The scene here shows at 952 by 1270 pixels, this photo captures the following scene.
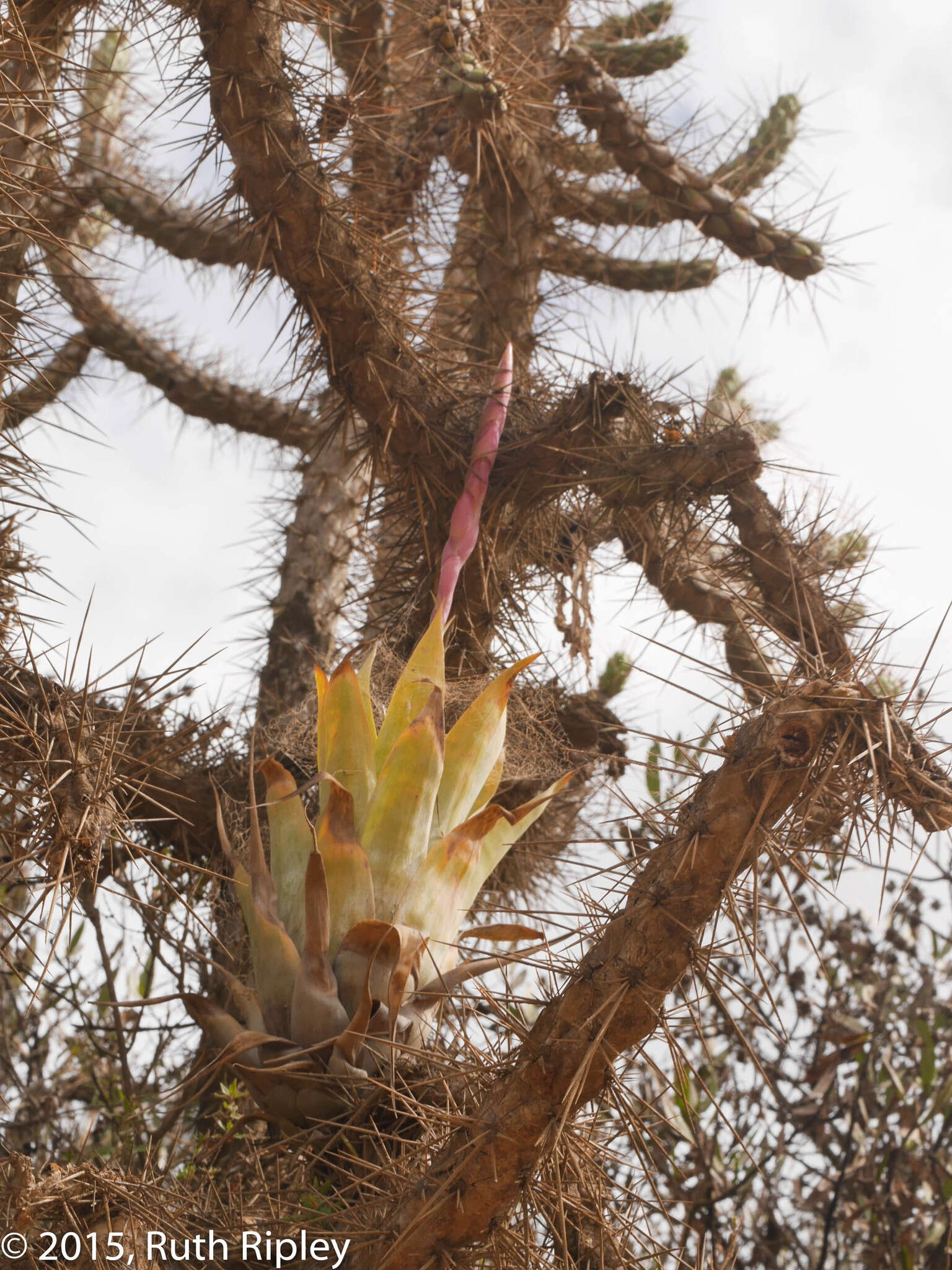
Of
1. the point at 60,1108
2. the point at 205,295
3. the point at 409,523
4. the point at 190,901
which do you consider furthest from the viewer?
the point at 205,295

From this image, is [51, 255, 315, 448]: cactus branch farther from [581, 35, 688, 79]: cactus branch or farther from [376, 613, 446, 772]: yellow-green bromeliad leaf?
[376, 613, 446, 772]: yellow-green bromeliad leaf

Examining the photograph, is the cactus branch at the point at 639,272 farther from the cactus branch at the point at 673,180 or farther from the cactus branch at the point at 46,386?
the cactus branch at the point at 46,386

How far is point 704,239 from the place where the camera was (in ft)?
8.68

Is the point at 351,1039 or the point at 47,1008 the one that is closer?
the point at 351,1039

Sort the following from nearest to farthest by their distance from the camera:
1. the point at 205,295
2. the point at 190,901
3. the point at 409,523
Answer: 1. the point at 190,901
2. the point at 409,523
3. the point at 205,295

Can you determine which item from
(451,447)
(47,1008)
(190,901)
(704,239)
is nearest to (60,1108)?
(47,1008)

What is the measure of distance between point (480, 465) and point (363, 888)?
81 cm

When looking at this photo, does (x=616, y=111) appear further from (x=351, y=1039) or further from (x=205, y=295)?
(x=351, y=1039)

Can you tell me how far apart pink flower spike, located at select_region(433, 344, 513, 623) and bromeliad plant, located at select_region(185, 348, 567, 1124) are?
22cm

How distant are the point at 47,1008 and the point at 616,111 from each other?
2.44 m

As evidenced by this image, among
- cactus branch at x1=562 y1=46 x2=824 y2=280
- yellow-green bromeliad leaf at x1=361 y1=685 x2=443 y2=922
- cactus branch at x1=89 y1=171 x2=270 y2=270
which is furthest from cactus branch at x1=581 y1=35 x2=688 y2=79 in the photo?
yellow-green bromeliad leaf at x1=361 y1=685 x2=443 y2=922

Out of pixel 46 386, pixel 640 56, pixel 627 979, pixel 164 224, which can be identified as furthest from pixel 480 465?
pixel 164 224

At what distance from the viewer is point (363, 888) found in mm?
1314

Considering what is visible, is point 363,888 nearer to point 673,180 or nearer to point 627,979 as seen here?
point 627,979
